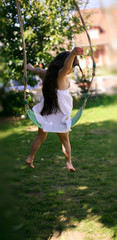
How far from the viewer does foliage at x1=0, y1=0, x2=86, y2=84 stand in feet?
15.9

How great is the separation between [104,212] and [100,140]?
2411mm

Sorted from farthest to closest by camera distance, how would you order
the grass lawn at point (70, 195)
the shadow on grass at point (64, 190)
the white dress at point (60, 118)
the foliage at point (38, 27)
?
the foliage at point (38, 27) < the shadow on grass at point (64, 190) < the grass lawn at point (70, 195) < the white dress at point (60, 118)

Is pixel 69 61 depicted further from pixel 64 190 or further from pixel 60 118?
pixel 64 190

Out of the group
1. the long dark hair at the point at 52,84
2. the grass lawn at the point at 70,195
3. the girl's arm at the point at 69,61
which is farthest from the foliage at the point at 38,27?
the girl's arm at the point at 69,61

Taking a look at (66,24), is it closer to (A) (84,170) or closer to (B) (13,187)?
(A) (84,170)

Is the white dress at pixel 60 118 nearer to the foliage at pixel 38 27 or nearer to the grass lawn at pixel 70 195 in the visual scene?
the grass lawn at pixel 70 195

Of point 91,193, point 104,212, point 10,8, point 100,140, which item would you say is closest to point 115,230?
point 104,212

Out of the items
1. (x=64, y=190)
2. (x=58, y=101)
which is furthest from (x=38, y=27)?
(x=58, y=101)

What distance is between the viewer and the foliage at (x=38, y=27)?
4.84m

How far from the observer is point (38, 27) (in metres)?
5.23

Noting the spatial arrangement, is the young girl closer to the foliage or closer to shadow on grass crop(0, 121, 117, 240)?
shadow on grass crop(0, 121, 117, 240)

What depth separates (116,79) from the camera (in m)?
0.70

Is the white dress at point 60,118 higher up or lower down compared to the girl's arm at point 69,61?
lower down

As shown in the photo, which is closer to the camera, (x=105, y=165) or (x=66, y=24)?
(x=105, y=165)
